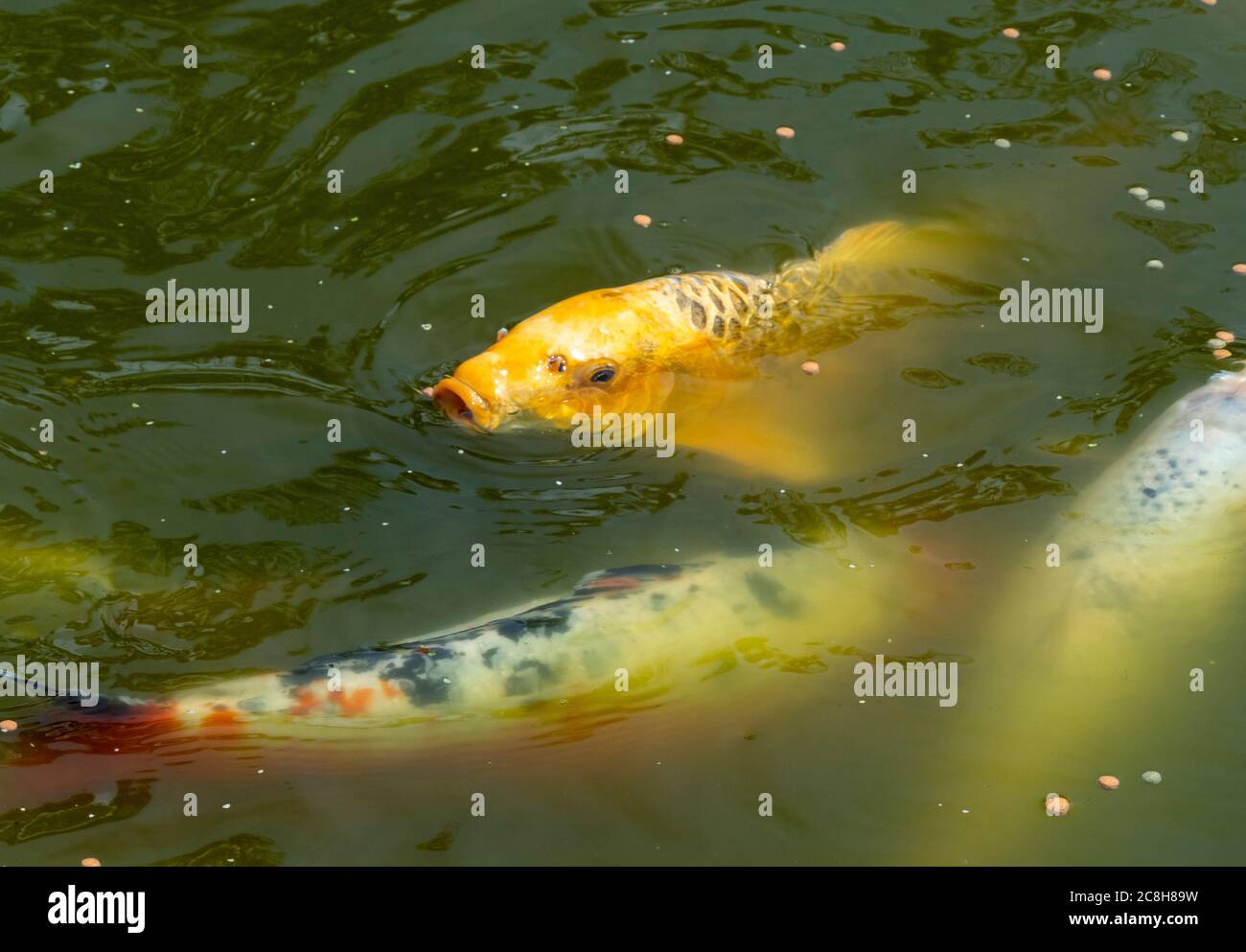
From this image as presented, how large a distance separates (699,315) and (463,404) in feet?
4.50

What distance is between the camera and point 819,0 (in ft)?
31.7

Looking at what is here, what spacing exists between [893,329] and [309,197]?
3252 mm

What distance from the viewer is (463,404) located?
6902 millimetres

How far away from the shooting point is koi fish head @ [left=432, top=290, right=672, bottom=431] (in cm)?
694

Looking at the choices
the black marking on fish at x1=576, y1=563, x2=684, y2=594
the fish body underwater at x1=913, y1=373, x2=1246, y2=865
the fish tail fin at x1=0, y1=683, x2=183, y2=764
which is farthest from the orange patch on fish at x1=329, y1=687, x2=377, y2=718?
the fish body underwater at x1=913, y1=373, x2=1246, y2=865

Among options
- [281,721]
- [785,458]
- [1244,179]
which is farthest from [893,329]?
[281,721]

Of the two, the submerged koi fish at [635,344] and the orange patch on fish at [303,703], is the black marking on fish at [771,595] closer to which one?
the submerged koi fish at [635,344]

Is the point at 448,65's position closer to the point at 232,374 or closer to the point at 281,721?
the point at 232,374

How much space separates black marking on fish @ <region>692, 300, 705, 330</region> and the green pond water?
0.47 metres

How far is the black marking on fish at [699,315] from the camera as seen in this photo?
7.51m

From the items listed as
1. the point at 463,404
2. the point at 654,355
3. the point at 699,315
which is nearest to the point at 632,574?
the point at 463,404

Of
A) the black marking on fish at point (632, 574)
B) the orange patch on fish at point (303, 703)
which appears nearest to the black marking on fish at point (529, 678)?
the black marking on fish at point (632, 574)

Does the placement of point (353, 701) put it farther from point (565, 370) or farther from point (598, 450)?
point (565, 370)

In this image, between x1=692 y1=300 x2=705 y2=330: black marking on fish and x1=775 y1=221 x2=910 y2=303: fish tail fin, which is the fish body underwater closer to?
x1=775 y1=221 x2=910 y2=303: fish tail fin
